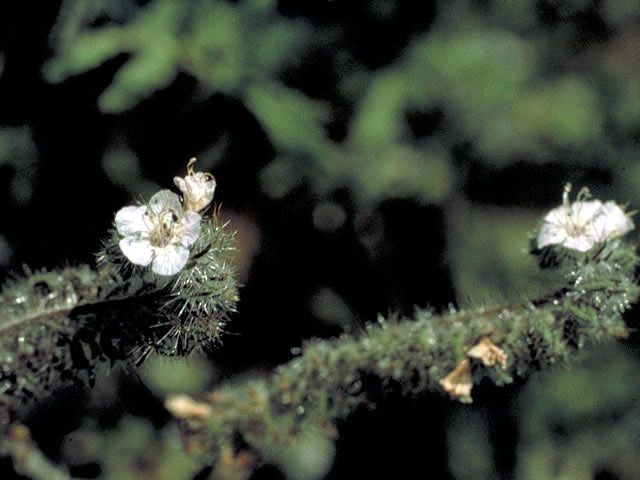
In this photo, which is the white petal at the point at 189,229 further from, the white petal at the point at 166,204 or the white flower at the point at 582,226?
the white flower at the point at 582,226

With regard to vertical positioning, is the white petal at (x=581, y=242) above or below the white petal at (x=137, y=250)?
above

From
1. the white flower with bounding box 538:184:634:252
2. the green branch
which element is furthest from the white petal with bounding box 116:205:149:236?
the white flower with bounding box 538:184:634:252

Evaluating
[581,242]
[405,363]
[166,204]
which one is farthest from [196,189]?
[581,242]

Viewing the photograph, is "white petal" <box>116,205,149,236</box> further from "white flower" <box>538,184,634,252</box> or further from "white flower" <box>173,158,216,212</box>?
"white flower" <box>538,184,634,252</box>

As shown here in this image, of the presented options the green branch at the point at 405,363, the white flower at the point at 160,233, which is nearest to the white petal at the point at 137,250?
the white flower at the point at 160,233

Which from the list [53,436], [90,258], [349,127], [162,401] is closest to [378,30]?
[349,127]

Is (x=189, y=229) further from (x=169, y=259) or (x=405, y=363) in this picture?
(x=405, y=363)

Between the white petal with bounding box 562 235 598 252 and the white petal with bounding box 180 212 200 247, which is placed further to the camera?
the white petal with bounding box 562 235 598 252
